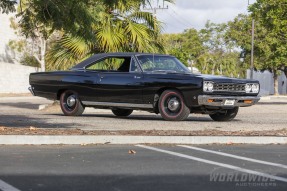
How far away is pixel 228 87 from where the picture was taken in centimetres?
1370

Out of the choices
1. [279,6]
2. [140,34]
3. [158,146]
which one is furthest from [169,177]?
[279,6]

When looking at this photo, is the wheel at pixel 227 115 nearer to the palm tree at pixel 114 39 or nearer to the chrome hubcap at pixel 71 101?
the chrome hubcap at pixel 71 101

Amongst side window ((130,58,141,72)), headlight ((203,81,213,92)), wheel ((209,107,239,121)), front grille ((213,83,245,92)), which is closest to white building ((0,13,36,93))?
side window ((130,58,141,72))

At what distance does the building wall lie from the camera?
43.2 metres

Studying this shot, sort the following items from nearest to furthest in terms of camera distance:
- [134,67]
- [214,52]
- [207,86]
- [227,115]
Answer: [207,86]
[134,67]
[227,115]
[214,52]

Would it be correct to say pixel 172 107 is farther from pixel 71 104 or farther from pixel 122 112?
pixel 71 104

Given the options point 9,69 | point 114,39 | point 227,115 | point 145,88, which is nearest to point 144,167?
point 145,88

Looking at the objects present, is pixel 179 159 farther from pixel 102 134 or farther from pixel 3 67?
pixel 3 67

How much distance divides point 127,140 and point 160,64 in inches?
198

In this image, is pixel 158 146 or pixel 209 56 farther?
pixel 209 56

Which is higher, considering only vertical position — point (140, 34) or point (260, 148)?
point (140, 34)

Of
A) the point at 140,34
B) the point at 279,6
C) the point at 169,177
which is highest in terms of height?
the point at 279,6

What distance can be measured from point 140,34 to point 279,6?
10350mm

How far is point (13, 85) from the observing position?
4497 cm
